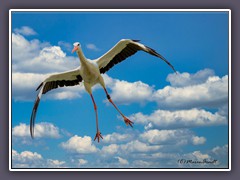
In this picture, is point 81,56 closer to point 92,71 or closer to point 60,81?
point 92,71

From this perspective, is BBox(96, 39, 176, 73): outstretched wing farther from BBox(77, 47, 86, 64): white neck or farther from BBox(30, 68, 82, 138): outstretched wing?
BBox(30, 68, 82, 138): outstretched wing

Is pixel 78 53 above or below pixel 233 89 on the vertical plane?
above

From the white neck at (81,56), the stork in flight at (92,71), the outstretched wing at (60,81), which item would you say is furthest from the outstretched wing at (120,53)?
the outstretched wing at (60,81)

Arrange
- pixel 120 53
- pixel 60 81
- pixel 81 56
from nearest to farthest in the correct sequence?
pixel 81 56 < pixel 120 53 < pixel 60 81

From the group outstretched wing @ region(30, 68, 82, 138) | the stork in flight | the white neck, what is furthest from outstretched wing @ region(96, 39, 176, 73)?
outstretched wing @ region(30, 68, 82, 138)

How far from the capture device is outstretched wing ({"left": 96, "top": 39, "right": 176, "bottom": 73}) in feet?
21.1

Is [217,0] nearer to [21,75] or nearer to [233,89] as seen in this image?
[233,89]

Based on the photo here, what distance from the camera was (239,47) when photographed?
630cm

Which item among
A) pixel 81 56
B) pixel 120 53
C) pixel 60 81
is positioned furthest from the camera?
pixel 60 81

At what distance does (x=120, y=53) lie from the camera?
682 cm

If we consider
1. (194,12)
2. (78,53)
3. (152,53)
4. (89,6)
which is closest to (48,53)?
(78,53)

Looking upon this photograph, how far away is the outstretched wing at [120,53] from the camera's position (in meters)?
6.45

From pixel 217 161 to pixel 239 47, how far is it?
1473 mm

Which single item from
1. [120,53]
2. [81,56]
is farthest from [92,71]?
[120,53]
